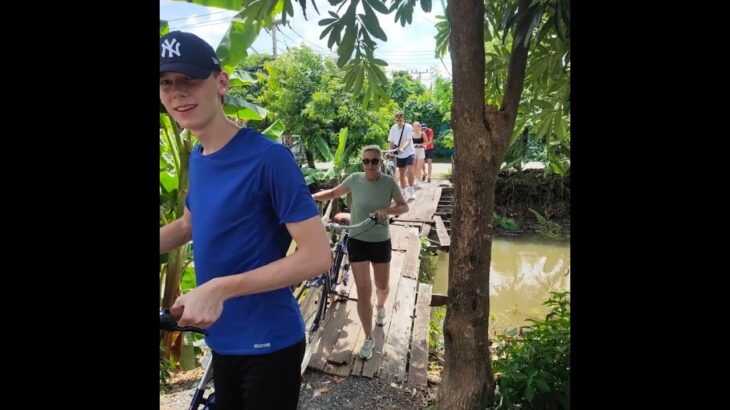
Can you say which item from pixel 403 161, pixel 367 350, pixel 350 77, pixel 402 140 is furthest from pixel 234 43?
pixel 403 161

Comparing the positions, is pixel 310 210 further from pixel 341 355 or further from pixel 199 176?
pixel 341 355

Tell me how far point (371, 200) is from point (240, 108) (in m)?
1.41

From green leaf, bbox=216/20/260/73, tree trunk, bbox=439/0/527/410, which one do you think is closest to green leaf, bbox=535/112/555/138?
tree trunk, bbox=439/0/527/410

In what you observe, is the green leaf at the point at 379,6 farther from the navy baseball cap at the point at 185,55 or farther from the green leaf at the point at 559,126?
the green leaf at the point at 559,126

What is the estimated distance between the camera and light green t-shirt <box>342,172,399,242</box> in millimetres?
3488

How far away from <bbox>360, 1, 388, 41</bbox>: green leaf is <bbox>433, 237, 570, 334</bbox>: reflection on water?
177 inches

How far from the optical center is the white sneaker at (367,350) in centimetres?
357

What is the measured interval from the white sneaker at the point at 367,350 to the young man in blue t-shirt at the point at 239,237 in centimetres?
245

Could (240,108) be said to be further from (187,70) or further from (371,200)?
(187,70)

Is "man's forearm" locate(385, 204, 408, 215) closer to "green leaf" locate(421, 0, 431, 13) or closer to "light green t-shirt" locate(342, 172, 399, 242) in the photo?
"light green t-shirt" locate(342, 172, 399, 242)

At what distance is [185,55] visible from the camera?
913mm

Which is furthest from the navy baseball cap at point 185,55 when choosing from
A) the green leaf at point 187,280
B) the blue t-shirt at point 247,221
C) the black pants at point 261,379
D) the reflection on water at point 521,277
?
the reflection on water at point 521,277

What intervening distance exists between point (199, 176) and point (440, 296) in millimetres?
4529
